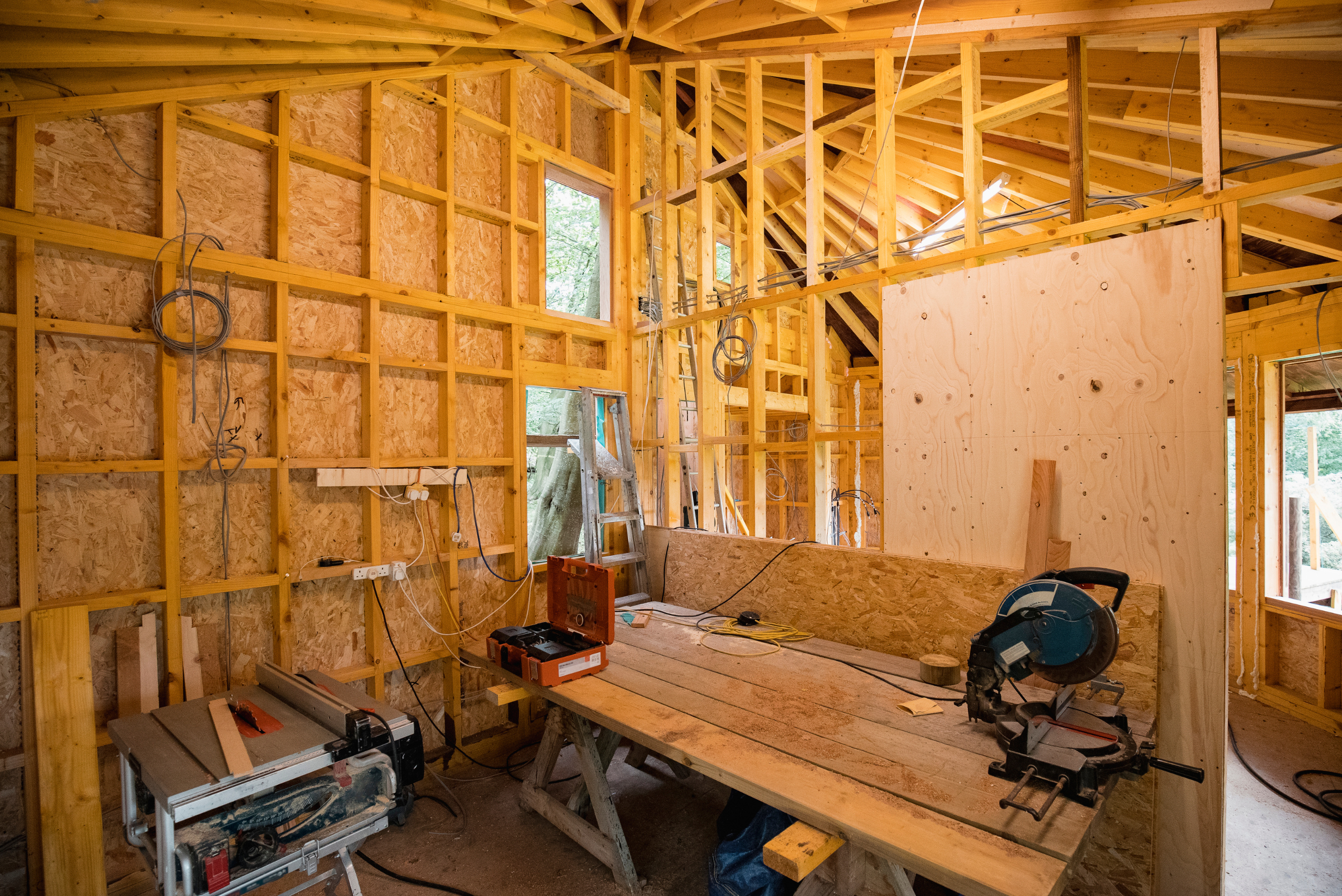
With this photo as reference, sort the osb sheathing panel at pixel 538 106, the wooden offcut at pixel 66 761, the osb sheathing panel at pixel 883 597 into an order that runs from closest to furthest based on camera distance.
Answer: the wooden offcut at pixel 66 761
the osb sheathing panel at pixel 883 597
the osb sheathing panel at pixel 538 106

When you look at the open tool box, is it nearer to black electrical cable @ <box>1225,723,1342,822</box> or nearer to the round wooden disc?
the round wooden disc

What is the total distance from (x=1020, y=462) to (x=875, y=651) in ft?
3.60

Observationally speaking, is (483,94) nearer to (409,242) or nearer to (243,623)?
(409,242)

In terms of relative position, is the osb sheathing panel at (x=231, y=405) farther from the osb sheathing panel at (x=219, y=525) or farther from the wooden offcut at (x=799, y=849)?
the wooden offcut at (x=799, y=849)

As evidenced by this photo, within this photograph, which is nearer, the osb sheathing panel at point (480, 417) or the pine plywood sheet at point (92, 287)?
the pine plywood sheet at point (92, 287)

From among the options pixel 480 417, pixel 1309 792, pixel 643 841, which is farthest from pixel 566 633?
pixel 1309 792

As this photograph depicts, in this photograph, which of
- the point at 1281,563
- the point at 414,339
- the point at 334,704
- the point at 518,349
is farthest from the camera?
the point at 1281,563

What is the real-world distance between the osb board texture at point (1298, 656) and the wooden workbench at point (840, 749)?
3347 millimetres

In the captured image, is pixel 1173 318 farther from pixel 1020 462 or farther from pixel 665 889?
pixel 665 889

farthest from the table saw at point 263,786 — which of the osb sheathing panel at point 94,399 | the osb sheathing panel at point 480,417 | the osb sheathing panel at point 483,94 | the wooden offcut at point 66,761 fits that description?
the osb sheathing panel at point 483,94

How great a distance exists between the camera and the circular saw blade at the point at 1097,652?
1.69 metres

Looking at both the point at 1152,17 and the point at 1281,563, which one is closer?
the point at 1152,17

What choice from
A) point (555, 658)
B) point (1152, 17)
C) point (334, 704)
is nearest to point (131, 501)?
point (334, 704)

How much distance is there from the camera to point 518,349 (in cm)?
377
